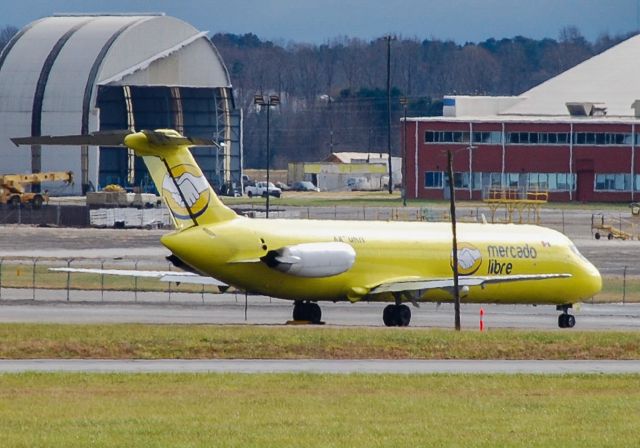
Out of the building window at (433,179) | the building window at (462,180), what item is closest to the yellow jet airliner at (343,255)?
the building window at (462,180)

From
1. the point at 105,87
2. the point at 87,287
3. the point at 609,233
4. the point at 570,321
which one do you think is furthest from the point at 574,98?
the point at 570,321

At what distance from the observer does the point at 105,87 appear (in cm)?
12962

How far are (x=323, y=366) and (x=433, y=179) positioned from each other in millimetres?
102807

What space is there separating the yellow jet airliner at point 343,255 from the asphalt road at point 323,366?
997 cm

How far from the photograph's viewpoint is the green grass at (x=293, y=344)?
117 ft

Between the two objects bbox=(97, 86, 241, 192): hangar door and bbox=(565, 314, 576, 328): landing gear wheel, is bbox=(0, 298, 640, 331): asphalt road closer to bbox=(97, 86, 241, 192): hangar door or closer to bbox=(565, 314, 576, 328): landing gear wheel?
bbox=(565, 314, 576, 328): landing gear wheel

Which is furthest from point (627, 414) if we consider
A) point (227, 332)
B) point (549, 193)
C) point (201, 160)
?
point (201, 160)

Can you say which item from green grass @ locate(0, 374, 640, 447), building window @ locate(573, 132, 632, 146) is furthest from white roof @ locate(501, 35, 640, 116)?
green grass @ locate(0, 374, 640, 447)

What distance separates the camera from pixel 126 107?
133m

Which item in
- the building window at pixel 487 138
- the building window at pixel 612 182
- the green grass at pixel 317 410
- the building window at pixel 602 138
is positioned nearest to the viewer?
the green grass at pixel 317 410

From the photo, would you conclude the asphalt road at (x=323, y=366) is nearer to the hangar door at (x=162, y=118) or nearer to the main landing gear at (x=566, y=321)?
the main landing gear at (x=566, y=321)

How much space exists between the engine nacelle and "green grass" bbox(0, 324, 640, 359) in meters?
6.36

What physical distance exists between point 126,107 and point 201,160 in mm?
12749

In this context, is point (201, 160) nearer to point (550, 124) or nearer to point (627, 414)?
point (550, 124)
